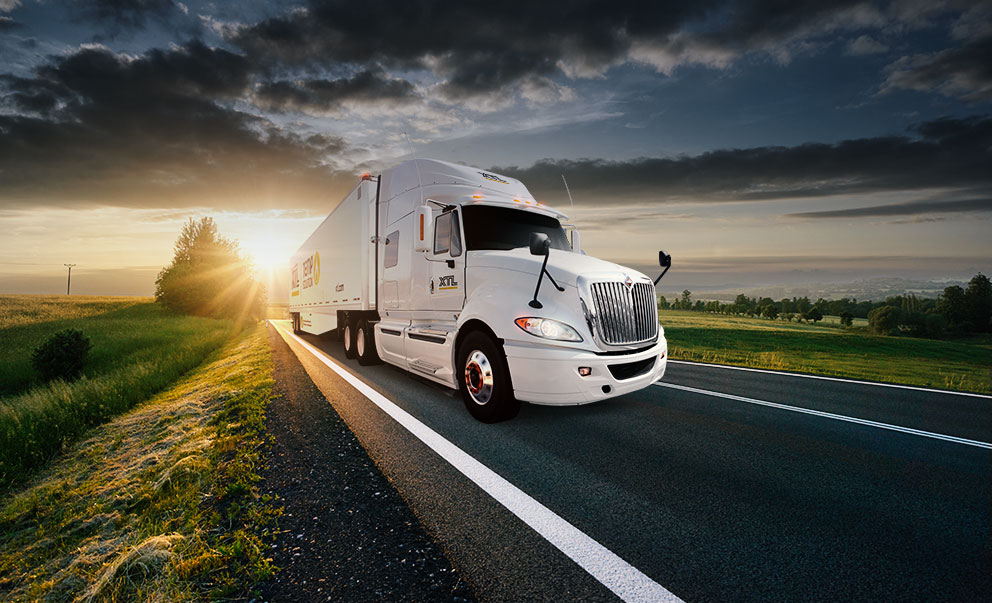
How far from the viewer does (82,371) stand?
57.4ft

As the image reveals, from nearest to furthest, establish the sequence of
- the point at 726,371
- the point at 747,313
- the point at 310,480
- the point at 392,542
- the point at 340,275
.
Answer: the point at 392,542 < the point at 310,480 < the point at 726,371 < the point at 340,275 < the point at 747,313

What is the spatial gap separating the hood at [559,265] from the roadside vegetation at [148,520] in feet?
10.8

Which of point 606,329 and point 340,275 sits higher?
point 340,275

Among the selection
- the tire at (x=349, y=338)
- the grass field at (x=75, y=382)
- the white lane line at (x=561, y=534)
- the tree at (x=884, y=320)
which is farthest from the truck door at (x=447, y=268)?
the tree at (x=884, y=320)

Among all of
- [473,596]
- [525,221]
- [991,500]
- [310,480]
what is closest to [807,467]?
[991,500]

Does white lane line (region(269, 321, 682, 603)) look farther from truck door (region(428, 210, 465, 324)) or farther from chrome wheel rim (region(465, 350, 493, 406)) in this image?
truck door (region(428, 210, 465, 324))

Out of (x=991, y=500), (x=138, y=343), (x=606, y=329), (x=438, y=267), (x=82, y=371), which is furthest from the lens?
(x=138, y=343)

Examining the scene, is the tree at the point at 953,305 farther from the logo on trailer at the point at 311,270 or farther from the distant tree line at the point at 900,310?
the logo on trailer at the point at 311,270

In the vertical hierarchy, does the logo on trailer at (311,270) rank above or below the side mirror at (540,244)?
above

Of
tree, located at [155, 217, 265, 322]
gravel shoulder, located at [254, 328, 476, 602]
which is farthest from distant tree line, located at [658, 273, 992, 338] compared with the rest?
gravel shoulder, located at [254, 328, 476, 602]

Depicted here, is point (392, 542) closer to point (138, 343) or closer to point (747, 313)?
point (138, 343)

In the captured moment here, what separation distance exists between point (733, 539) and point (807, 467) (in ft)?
5.60

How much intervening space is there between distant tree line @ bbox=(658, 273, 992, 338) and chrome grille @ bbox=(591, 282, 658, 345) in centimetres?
6920

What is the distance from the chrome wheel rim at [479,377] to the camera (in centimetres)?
532
